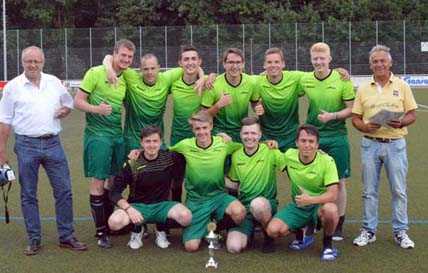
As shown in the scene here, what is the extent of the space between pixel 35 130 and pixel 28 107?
0.71ft

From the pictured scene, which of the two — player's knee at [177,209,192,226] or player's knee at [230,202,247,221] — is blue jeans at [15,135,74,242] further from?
player's knee at [230,202,247,221]

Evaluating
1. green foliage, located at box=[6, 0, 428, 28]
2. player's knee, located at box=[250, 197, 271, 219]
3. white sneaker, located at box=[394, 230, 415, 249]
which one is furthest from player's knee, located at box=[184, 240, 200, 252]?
green foliage, located at box=[6, 0, 428, 28]

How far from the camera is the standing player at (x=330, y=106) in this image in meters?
6.74

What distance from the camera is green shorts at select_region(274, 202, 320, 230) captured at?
650 cm

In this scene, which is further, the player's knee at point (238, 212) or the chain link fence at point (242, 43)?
the chain link fence at point (242, 43)

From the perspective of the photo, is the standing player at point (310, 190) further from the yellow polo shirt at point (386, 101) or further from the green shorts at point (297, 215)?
the yellow polo shirt at point (386, 101)

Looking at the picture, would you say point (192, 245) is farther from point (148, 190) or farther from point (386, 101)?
point (386, 101)

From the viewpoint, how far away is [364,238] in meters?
6.66

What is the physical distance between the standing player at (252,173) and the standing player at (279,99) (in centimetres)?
38

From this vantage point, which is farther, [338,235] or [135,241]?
[338,235]

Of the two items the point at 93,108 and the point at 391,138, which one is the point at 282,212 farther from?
the point at 93,108

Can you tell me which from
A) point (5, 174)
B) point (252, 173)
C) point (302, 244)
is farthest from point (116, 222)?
point (302, 244)

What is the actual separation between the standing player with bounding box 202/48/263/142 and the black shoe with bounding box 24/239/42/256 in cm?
206

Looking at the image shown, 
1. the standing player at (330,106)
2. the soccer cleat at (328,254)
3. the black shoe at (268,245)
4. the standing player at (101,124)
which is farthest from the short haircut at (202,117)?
the soccer cleat at (328,254)
